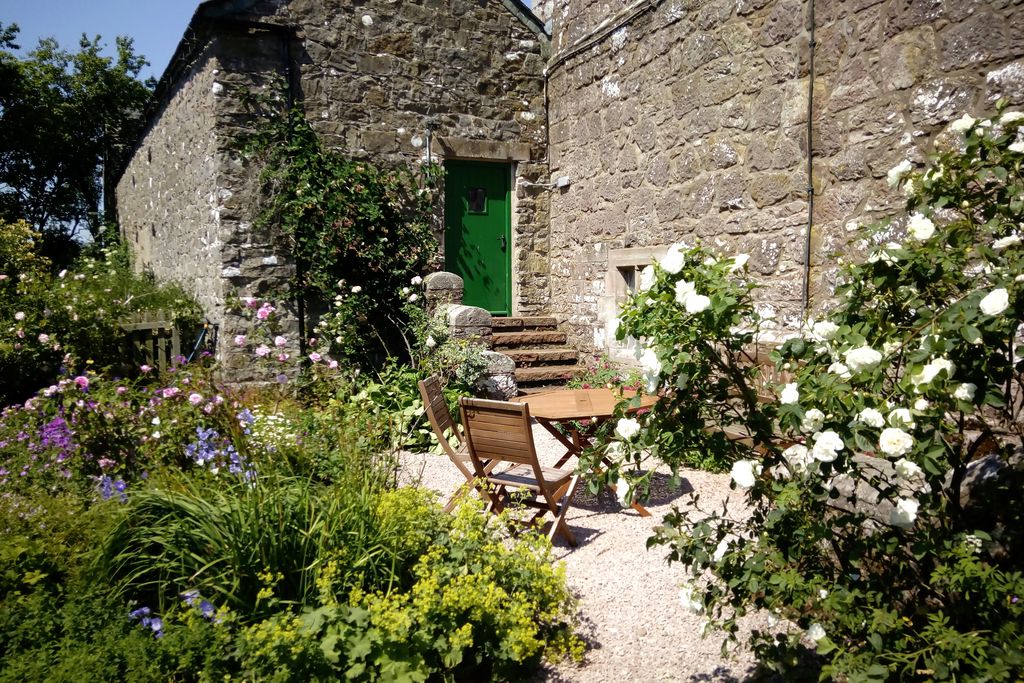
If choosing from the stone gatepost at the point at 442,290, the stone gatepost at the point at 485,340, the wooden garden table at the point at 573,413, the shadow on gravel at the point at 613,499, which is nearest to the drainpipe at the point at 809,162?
the wooden garden table at the point at 573,413

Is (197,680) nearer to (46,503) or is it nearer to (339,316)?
(46,503)

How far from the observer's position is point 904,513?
198 cm

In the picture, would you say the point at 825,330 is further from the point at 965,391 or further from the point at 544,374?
the point at 544,374

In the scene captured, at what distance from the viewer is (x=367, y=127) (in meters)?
8.05

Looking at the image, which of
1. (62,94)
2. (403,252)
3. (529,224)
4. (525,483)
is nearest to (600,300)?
(529,224)

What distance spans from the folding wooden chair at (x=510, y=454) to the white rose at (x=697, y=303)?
1.78 meters

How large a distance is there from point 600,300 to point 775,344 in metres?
2.57

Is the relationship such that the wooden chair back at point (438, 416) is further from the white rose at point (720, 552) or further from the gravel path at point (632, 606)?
the white rose at point (720, 552)

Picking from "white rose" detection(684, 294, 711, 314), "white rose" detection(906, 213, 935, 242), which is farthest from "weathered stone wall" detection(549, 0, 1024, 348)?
"white rose" detection(906, 213, 935, 242)

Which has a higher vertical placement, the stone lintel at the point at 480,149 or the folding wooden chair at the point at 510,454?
the stone lintel at the point at 480,149

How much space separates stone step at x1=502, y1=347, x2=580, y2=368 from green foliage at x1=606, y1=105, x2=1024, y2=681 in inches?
219

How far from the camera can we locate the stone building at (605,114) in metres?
4.94

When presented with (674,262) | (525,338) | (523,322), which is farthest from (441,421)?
(523,322)

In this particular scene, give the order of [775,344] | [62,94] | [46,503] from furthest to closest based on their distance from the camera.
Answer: [62,94] → [775,344] → [46,503]
